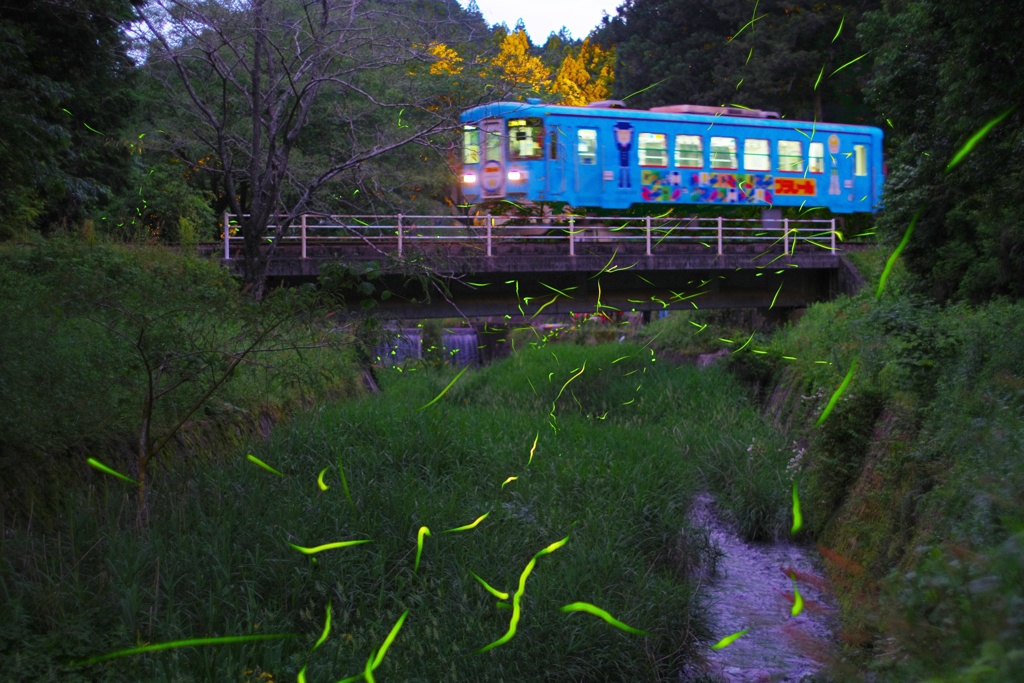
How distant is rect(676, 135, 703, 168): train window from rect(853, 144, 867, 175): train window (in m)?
5.02

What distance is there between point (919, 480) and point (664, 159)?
13.1m

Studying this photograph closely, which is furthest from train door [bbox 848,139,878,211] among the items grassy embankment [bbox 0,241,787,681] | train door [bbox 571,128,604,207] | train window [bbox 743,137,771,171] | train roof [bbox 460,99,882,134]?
grassy embankment [bbox 0,241,787,681]

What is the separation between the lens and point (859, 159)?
23.2m

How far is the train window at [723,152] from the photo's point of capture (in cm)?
2084

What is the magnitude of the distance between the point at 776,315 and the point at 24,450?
16.5 meters

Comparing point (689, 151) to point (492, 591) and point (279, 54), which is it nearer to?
point (279, 54)

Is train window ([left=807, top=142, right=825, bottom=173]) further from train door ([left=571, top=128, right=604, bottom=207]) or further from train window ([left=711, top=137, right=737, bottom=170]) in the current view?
train door ([left=571, top=128, right=604, bottom=207])

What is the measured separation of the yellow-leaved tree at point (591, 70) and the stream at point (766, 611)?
29.4 meters

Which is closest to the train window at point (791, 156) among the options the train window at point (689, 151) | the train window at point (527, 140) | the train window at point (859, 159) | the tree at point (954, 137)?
the train window at point (859, 159)

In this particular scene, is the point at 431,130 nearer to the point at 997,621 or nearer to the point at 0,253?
the point at 0,253

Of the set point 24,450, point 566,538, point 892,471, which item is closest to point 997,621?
point 566,538

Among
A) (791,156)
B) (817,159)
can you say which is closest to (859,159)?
(817,159)

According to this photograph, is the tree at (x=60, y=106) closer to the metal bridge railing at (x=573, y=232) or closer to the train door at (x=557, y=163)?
the metal bridge railing at (x=573, y=232)

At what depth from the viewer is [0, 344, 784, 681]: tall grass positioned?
6.26 metres
